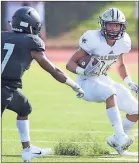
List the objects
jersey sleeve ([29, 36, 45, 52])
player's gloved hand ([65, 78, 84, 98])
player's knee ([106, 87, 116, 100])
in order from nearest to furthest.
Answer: jersey sleeve ([29, 36, 45, 52]) → player's gloved hand ([65, 78, 84, 98]) → player's knee ([106, 87, 116, 100])

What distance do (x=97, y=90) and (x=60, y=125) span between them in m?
2.07

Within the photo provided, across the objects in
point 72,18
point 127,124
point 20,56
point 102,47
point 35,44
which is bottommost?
point 72,18

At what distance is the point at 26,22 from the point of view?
5.89 metres

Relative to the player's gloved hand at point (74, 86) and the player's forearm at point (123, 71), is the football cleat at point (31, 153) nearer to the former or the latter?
the player's gloved hand at point (74, 86)

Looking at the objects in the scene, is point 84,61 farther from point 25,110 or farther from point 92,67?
point 25,110

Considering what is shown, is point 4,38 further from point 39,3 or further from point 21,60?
point 39,3

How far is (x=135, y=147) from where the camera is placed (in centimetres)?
691

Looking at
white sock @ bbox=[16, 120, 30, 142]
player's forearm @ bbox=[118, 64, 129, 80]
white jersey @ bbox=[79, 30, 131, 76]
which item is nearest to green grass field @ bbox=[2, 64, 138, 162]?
white sock @ bbox=[16, 120, 30, 142]

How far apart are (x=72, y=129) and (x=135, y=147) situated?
55.0 inches

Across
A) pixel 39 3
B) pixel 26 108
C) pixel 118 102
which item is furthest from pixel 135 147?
pixel 39 3

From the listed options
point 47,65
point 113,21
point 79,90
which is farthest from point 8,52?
point 113,21

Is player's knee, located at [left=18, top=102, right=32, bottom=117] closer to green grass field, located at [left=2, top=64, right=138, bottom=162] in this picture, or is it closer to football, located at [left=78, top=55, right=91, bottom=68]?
green grass field, located at [left=2, top=64, right=138, bottom=162]

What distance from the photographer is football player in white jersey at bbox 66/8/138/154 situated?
6438mm

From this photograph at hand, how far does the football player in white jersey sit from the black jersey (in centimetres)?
90
